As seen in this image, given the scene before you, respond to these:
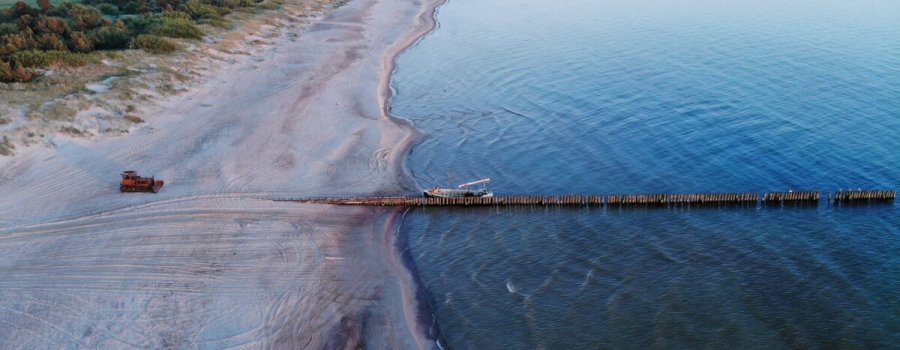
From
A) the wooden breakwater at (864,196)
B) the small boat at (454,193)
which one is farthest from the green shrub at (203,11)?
the wooden breakwater at (864,196)

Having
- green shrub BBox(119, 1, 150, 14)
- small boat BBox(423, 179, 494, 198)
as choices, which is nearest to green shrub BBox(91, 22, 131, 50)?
green shrub BBox(119, 1, 150, 14)

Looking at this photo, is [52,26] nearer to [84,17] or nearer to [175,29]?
[84,17]

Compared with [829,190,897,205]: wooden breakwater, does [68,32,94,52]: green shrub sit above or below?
below

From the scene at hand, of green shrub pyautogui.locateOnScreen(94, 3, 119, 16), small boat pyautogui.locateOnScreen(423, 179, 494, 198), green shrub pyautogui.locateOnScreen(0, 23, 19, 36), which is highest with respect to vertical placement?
small boat pyautogui.locateOnScreen(423, 179, 494, 198)

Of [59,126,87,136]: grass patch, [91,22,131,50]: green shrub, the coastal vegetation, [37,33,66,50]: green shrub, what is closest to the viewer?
[59,126,87,136]: grass patch

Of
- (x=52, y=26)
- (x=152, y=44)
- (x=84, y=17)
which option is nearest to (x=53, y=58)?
(x=152, y=44)

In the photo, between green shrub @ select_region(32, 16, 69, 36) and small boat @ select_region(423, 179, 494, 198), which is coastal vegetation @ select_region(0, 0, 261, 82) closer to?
green shrub @ select_region(32, 16, 69, 36)

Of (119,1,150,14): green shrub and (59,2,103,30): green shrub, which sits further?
(119,1,150,14): green shrub
